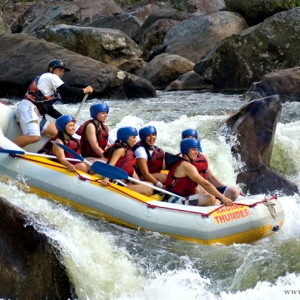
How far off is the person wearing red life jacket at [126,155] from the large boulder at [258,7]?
13156 mm

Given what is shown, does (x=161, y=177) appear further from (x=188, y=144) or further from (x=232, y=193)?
(x=232, y=193)

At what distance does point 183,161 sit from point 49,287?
2.18 metres

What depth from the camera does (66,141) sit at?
7.86 meters

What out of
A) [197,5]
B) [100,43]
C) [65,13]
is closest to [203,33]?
[100,43]

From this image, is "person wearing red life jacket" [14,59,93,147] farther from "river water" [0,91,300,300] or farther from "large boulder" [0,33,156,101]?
"large boulder" [0,33,156,101]

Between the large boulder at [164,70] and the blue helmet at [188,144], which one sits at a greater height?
the blue helmet at [188,144]

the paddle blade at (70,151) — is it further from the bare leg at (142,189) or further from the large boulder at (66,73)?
the large boulder at (66,73)

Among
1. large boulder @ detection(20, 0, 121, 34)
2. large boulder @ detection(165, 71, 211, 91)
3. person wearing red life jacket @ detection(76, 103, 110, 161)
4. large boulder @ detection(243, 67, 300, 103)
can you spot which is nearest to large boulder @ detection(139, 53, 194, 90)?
large boulder @ detection(165, 71, 211, 91)

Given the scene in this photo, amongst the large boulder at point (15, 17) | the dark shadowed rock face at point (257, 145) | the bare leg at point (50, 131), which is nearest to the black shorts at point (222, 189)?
the dark shadowed rock face at point (257, 145)

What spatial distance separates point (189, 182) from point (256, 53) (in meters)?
10.2

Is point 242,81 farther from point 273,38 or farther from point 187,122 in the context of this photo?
point 187,122

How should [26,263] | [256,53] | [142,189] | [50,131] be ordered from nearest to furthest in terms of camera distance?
1. [26,263]
2. [142,189]
3. [50,131]
4. [256,53]

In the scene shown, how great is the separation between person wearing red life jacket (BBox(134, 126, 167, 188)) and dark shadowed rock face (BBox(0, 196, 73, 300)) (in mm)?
2039

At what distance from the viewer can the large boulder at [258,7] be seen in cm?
1991
